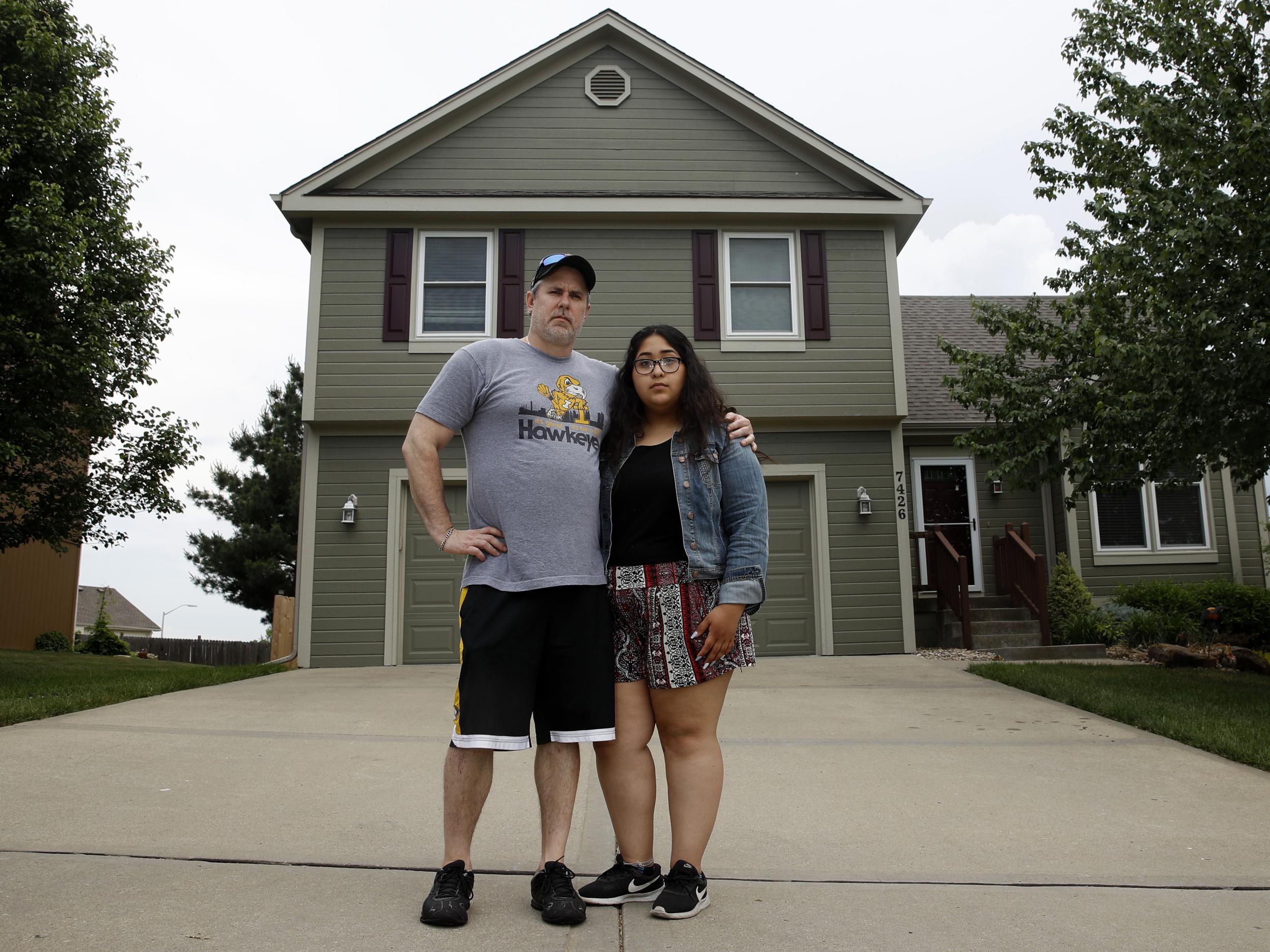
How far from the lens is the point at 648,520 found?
8.79ft

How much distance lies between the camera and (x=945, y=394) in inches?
495

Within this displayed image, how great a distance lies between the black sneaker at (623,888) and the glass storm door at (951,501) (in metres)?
10.1

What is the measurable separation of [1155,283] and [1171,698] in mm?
2933

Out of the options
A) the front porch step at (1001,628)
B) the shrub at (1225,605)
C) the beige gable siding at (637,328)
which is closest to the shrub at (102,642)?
the beige gable siding at (637,328)

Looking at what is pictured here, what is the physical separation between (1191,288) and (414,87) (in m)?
9.57

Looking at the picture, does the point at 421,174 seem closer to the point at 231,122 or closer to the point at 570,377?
the point at 231,122

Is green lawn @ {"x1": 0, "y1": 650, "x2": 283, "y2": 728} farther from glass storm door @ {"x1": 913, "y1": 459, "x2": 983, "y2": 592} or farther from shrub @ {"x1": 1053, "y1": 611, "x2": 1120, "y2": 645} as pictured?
shrub @ {"x1": 1053, "y1": 611, "x2": 1120, "y2": 645}

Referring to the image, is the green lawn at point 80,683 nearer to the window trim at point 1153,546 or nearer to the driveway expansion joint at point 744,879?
the driveway expansion joint at point 744,879

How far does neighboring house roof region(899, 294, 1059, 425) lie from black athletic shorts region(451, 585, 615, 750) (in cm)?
936

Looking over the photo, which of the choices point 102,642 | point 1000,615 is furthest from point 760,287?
point 102,642

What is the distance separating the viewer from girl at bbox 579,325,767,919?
2559mm

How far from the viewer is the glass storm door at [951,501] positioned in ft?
39.6

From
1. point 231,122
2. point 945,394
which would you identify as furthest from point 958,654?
point 231,122

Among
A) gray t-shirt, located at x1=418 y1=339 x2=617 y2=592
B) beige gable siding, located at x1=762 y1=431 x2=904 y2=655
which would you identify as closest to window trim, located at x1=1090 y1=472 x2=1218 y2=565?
beige gable siding, located at x1=762 y1=431 x2=904 y2=655
